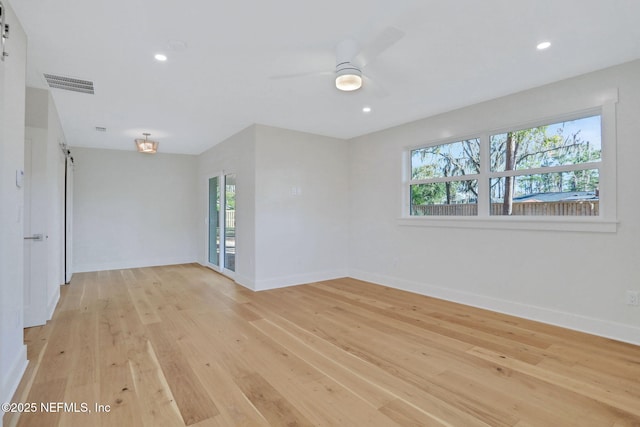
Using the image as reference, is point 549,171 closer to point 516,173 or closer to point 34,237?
point 516,173

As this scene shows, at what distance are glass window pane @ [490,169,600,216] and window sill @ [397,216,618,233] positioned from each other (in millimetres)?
123

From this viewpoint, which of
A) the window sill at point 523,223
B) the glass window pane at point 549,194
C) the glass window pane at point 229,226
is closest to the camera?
the window sill at point 523,223

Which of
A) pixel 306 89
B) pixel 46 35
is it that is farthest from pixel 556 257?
pixel 46 35

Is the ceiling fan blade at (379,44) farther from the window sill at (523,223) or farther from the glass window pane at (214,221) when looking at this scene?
the glass window pane at (214,221)

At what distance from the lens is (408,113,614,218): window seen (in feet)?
10.3

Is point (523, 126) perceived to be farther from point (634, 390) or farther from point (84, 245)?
point (84, 245)

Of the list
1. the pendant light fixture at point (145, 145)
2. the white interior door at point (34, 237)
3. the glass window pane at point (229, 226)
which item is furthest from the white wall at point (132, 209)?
the white interior door at point (34, 237)

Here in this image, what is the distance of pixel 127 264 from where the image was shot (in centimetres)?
669

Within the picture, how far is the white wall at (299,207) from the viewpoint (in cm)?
480

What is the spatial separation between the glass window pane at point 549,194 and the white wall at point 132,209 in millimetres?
6362

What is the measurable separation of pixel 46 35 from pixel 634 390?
4.92 m

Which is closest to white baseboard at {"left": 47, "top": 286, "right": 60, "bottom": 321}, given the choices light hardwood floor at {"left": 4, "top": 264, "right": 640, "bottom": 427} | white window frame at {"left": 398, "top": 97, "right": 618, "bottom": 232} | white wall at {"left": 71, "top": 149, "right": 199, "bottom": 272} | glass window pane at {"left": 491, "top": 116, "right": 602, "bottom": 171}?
light hardwood floor at {"left": 4, "top": 264, "right": 640, "bottom": 427}

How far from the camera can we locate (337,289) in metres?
4.80

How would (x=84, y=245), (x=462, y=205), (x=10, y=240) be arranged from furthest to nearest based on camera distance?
(x=84, y=245), (x=462, y=205), (x=10, y=240)
